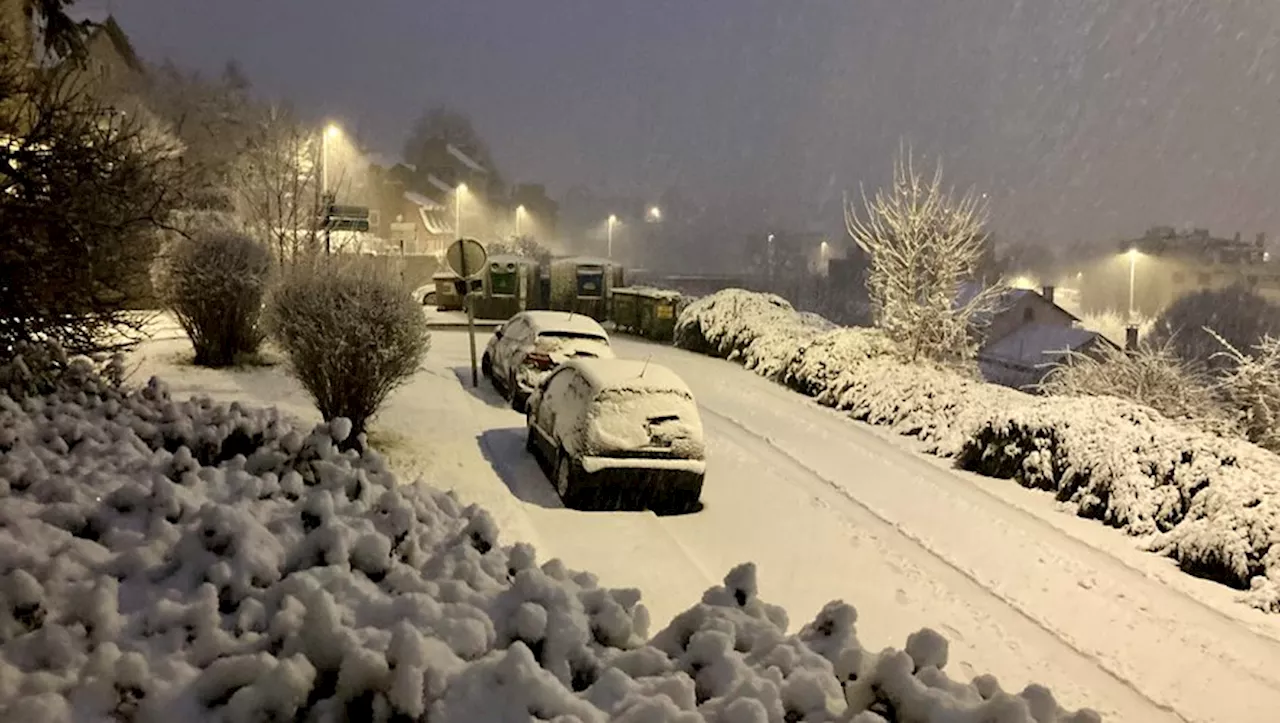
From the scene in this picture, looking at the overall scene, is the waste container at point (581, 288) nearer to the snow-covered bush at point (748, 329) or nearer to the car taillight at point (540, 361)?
the snow-covered bush at point (748, 329)

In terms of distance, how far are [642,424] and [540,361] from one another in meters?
5.02

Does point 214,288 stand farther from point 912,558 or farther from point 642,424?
point 912,558

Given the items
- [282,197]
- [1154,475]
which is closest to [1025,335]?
[282,197]

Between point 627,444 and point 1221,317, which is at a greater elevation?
point 1221,317

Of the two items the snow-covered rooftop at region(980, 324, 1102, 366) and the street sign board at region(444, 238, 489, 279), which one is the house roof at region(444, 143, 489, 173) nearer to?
the snow-covered rooftop at region(980, 324, 1102, 366)

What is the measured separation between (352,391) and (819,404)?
11.1m

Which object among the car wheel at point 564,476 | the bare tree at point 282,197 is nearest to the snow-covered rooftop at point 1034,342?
the bare tree at point 282,197

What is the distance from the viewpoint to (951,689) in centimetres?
324

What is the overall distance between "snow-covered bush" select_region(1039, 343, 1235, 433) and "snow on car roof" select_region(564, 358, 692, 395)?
9.13 m

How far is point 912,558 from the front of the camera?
10.6 m

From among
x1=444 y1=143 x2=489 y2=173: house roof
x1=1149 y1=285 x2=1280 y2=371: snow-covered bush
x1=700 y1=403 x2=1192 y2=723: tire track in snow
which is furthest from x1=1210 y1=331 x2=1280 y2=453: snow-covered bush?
x1=444 y1=143 x2=489 y2=173: house roof

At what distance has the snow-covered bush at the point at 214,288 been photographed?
56.2 feet

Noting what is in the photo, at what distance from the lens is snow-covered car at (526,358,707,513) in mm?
10898

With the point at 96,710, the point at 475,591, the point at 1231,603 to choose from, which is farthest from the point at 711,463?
the point at 96,710
